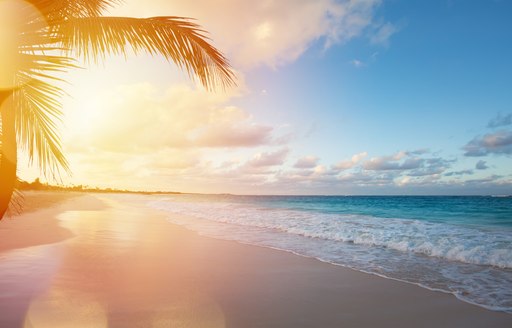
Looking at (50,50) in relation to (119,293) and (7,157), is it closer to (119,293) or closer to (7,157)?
(7,157)

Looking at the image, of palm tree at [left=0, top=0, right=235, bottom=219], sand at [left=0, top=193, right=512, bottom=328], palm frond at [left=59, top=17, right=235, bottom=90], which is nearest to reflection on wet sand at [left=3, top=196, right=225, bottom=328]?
sand at [left=0, top=193, right=512, bottom=328]

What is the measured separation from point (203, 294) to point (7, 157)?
3.67m

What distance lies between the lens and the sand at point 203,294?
440cm

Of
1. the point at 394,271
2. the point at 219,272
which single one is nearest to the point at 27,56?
the point at 219,272

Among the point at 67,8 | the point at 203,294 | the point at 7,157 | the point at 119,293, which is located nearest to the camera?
the point at 7,157

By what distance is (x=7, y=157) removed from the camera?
268 centimetres

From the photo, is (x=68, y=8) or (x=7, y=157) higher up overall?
(x=68, y=8)

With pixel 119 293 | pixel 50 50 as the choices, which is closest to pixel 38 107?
pixel 50 50

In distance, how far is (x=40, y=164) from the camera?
3322 mm

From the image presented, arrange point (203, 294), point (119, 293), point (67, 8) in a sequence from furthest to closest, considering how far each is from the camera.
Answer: point (203, 294) → point (119, 293) → point (67, 8)

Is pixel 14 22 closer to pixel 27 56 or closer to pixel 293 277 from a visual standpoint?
pixel 27 56

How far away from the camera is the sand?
440 cm

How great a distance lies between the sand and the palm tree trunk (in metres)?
2.18

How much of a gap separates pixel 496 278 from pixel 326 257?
3806mm
